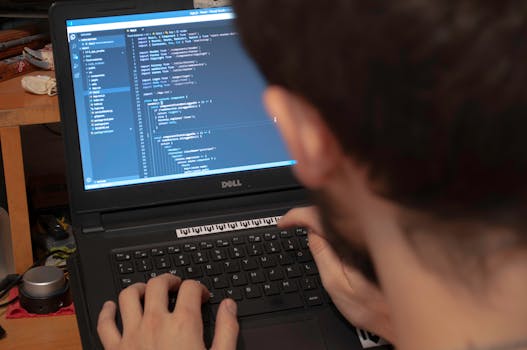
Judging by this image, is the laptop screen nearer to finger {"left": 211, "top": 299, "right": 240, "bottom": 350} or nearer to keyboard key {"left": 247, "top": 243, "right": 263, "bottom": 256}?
keyboard key {"left": 247, "top": 243, "right": 263, "bottom": 256}

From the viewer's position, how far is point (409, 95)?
356mm

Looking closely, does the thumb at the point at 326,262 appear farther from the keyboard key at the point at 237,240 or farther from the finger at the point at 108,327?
the finger at the point at 108,327

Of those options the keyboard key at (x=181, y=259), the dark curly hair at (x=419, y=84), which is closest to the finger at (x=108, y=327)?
the keyboard key at (x=181, y=259)

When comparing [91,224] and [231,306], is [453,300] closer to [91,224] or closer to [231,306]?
[231,306]

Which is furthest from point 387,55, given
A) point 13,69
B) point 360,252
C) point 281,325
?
point 13,69

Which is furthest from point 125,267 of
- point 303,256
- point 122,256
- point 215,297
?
point 303,256

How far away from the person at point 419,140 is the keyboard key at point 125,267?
1.32 feet

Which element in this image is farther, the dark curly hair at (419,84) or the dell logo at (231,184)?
the dell logo at (231,184)

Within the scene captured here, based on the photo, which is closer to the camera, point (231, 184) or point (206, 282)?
point (206, 282)

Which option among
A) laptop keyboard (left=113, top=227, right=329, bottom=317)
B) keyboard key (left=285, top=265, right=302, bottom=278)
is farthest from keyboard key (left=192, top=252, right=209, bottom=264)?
keyboard key (left=285, top=265, right=302, bottom=278)

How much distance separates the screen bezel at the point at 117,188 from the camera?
2.83ft

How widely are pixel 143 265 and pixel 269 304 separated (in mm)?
165

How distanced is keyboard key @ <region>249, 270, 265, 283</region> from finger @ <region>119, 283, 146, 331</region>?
133 millimetres

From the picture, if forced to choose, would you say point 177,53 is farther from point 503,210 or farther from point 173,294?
point 503,210
